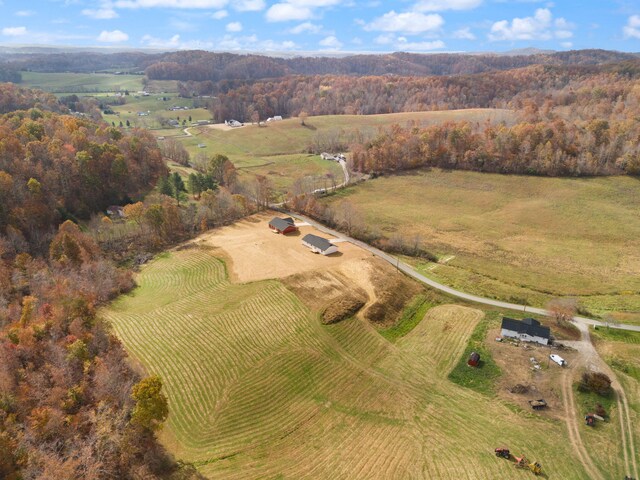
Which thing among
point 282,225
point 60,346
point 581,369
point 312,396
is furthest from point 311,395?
point 282,225

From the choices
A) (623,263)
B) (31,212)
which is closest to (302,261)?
(31,212)

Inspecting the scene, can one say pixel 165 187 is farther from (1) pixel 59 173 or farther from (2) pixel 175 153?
(2) pixel 175 153

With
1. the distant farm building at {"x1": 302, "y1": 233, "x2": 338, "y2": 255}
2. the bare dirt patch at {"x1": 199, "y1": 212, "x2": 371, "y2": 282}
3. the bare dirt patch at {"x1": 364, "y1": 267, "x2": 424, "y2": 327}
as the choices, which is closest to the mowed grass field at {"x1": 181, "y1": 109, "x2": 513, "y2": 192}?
the bare dirt patch at {"x1": 199, "y1": 212, "x2": 371, "y2": 282}

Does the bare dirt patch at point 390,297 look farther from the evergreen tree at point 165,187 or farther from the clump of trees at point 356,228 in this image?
the evergreen tree at point 165,187

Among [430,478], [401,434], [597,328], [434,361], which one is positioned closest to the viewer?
[430,478]

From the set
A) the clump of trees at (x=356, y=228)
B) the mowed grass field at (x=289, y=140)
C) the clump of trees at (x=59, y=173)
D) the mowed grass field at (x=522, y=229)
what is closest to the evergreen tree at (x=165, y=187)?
the clump of trees at (x=59, y=173)

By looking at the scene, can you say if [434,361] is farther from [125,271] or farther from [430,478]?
[125,271]

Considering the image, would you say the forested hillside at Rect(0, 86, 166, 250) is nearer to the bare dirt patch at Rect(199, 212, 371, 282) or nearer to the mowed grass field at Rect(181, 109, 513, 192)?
the bare dirt patch at Rect(199, 212, 371, 282)
